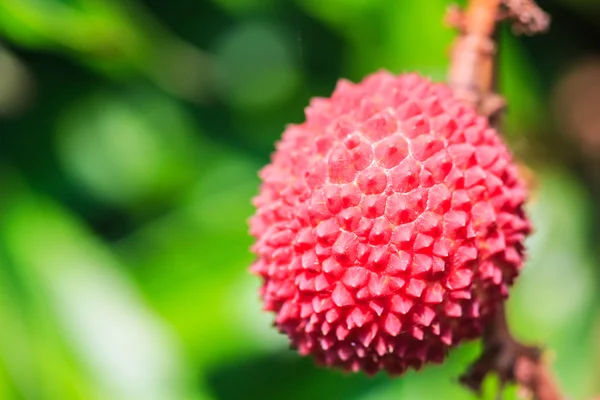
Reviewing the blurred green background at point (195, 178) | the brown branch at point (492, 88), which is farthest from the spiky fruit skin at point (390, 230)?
the blurred green background at point (195, 178)

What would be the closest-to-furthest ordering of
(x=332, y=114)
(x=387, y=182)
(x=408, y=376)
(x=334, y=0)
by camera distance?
(x=387, y=182), (x=332, y=114), (x=408, y=376), (x=334, y=0)

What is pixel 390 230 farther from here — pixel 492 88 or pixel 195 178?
pixel 195 178

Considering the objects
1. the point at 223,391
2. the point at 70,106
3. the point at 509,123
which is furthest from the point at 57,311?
the point at 509,123

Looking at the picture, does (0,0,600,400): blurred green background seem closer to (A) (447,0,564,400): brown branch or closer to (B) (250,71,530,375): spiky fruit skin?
(A) (447,0,564,400): brown branch


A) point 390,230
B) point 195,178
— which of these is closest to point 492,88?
point 390,230

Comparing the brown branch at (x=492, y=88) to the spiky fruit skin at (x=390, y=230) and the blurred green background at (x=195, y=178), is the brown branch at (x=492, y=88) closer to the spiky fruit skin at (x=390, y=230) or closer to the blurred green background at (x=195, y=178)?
the spiky fruit skin at (x=390, y=230)

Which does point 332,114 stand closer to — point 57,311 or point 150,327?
point 150,327
